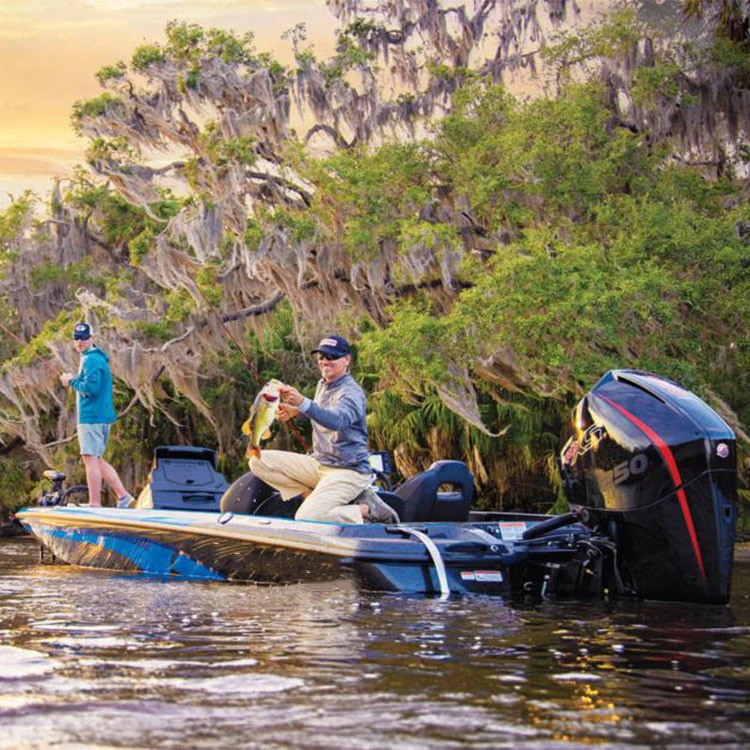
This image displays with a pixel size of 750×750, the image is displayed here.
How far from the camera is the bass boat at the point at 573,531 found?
8.73 m

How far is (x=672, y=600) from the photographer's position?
8.83m

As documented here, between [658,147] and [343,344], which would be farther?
[658,147]

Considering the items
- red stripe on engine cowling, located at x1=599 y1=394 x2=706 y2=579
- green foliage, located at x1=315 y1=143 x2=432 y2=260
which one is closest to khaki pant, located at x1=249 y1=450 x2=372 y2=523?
red stripe on engine cowling, located at x1=599 y1=394 x2=706 y2=579

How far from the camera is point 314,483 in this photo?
35.2 feet

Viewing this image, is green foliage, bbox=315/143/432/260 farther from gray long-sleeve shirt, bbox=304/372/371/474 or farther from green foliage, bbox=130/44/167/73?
gray long-sleeve shirt, bbox=304/372/371/474

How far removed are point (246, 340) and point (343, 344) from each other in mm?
15833

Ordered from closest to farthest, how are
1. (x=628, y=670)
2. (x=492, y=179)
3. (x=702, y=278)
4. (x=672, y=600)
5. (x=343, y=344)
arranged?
(x=628, y=670), (x=672, y=600), (x=343, y=344), (x=702, y=278), (x=492, y=179)

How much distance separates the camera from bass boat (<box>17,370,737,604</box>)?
28.6 ft

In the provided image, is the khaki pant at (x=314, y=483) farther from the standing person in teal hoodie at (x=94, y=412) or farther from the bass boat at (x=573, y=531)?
the standing person in teal hoodie at (x=94, y=412)

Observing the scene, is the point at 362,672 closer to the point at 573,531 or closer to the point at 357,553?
the point at 357,553

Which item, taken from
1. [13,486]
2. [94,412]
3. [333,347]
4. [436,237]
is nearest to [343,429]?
[333,347]

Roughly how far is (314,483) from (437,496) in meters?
0.97

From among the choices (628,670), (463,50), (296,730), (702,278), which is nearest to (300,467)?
(628,670)

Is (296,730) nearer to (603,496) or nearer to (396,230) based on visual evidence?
(603,496)
